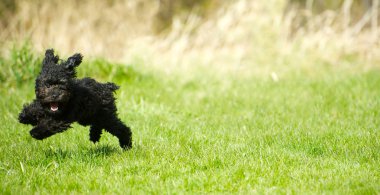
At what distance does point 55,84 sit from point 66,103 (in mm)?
209

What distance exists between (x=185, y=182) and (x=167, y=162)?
56cm

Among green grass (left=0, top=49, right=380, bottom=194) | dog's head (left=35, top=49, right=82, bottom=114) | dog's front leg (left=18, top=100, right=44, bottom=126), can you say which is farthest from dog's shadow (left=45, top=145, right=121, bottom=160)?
dog's head (left=35, top=49, right=82, bottom=114)

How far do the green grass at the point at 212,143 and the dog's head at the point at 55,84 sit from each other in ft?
1.99

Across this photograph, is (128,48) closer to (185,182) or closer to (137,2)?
(137,2)

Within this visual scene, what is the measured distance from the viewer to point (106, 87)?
5.33 m

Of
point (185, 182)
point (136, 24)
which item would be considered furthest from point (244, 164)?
point (136, 24)

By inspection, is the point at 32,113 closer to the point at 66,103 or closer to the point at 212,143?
the point at 66,103

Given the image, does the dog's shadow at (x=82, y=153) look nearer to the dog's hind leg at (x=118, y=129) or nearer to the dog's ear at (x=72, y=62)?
the dog's hind leg at (x=118, y=129)

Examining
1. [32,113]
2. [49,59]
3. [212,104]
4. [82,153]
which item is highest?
[49,59]

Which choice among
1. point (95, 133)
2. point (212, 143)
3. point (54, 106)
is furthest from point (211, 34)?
point (54, 106)

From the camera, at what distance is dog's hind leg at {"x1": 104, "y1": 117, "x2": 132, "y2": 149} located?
525 cm

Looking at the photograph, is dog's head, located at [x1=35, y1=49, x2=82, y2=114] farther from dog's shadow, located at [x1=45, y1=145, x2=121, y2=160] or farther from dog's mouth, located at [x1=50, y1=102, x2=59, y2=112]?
dog's shadow, located at [x1=45, y1=145, x2=121, y2=160]

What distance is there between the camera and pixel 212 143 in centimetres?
587

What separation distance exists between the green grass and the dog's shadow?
0.01 metres
